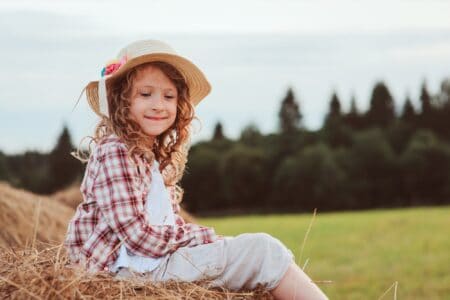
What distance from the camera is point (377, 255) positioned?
59.0ft

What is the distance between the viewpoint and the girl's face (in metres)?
3.98

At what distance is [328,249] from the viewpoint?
19562 millimetres

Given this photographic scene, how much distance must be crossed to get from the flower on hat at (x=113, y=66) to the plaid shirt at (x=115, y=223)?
0.38 meters

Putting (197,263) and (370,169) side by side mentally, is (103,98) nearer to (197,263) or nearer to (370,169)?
(197,263)

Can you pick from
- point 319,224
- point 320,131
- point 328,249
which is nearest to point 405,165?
point 320,131

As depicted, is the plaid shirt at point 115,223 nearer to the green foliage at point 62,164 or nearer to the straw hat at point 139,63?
the straw hat at point 139,63

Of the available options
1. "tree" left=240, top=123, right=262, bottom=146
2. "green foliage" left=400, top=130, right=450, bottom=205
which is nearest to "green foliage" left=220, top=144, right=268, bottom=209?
"tree" left=240, top=123, right=262, bottom=146

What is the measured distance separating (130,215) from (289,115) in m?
59.2

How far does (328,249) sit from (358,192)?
31690 millimetres

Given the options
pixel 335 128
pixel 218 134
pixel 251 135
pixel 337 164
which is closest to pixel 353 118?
pixel 335 128

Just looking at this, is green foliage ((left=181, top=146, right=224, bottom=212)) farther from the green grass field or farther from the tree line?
the green grass field

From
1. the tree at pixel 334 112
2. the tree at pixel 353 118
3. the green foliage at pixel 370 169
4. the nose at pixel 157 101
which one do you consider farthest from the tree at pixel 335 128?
the nose at pixel 157 101

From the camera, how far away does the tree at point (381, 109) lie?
59.2 m

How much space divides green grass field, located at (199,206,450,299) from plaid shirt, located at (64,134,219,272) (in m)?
8.37
